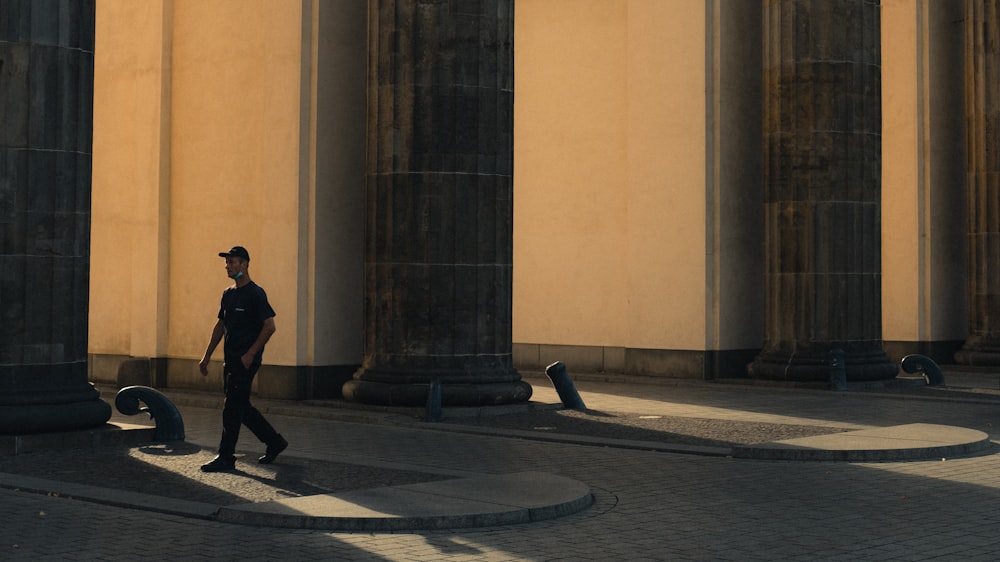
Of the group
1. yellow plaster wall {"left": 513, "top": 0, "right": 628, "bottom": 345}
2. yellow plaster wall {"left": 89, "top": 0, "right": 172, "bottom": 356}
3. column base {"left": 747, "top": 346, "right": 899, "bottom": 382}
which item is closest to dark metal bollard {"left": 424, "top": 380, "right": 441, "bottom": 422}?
yellow plaster wall {"left": 89, "top": 0, "right": 172, "bottom": 356}

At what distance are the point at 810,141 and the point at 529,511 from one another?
1628 cm

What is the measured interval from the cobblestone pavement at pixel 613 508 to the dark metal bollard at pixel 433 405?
48 cm

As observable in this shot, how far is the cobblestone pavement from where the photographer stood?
9008 millimetres

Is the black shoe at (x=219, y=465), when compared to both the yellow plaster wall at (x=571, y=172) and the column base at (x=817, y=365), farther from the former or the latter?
the yellow plaster wall at (x=571, y=172)

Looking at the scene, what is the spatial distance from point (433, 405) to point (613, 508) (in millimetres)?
7277

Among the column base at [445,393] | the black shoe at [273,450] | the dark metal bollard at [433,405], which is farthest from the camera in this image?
the column base at [445,393]

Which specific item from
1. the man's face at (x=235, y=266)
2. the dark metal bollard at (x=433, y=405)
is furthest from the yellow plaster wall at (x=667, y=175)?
the man's face at (x=235, y=266)

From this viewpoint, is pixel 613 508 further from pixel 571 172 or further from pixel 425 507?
pixel 571 172

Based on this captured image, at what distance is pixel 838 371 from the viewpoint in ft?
78.0

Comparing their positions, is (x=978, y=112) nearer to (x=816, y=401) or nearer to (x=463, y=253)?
(x=816, y=401)

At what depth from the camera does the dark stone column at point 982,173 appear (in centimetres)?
3088

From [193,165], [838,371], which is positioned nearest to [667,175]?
[838,371]

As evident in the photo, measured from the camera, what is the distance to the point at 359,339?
21.0 metres

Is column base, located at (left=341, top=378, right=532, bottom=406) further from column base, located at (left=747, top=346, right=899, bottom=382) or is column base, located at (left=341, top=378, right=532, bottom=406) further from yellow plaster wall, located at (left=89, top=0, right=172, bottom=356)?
column base, located at (left=747, top=346, right=899, bottom=382)
